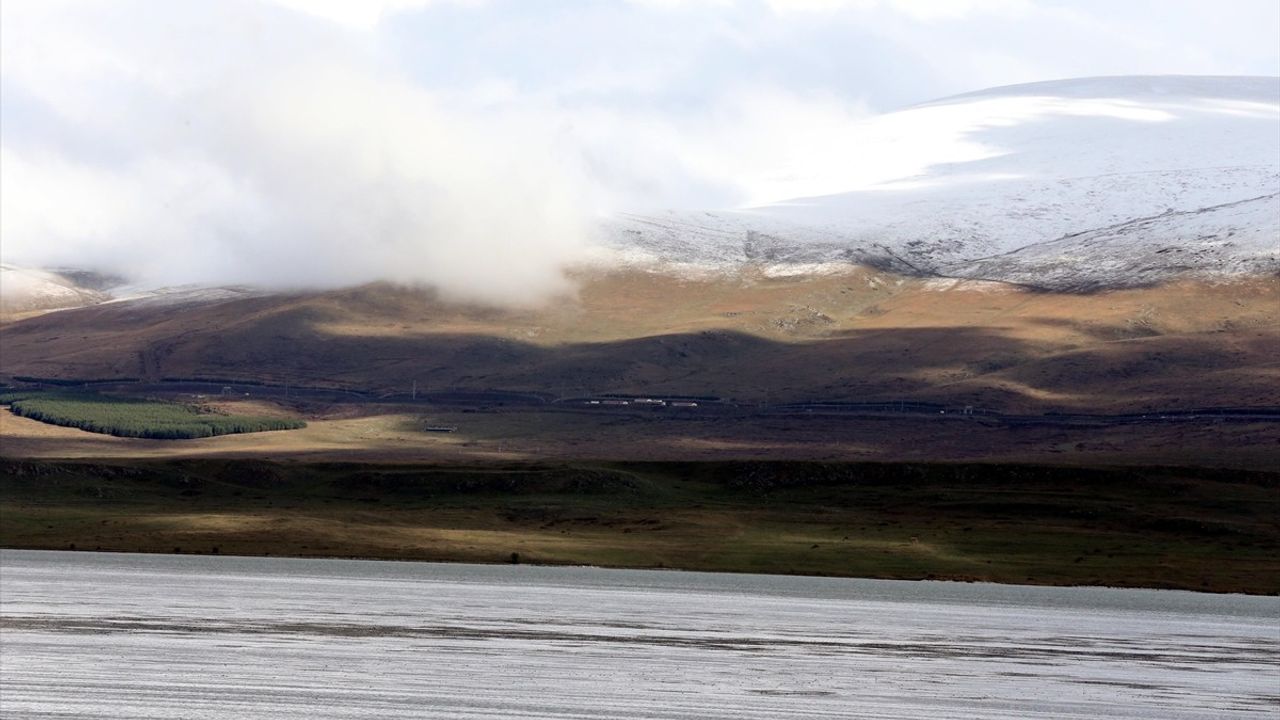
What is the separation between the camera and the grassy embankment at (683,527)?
5871 inches

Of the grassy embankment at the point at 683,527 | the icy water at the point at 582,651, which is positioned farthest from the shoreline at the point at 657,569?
the icy water at the point at 582,651

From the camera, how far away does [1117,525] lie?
178 m

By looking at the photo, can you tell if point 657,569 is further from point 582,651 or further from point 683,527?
point 582,651

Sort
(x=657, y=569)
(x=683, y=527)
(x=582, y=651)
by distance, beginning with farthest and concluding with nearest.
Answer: (x=683, y=527)
(x=657, y=569)
(x=582, y=651)

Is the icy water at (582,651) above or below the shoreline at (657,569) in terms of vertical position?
above

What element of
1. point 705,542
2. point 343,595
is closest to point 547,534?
point 705,542

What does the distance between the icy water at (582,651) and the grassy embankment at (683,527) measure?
1049 inches

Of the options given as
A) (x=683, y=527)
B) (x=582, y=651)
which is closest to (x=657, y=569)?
(x=683, y=527)

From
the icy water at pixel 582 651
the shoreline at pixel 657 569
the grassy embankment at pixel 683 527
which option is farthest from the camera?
the grassy embankment at pixel 683 527

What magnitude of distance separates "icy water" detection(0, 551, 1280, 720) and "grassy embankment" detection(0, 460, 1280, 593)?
87.4 feet

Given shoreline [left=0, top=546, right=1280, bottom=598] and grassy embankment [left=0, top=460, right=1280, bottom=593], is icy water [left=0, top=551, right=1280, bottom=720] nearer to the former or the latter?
shoreline [left=0, top=546, right=1280, bottom=598]

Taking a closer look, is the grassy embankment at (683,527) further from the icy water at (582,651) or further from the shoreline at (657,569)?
the icy water at (582,651)

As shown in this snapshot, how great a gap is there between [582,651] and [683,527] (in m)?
99.3

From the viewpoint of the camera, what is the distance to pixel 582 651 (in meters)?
72.9
